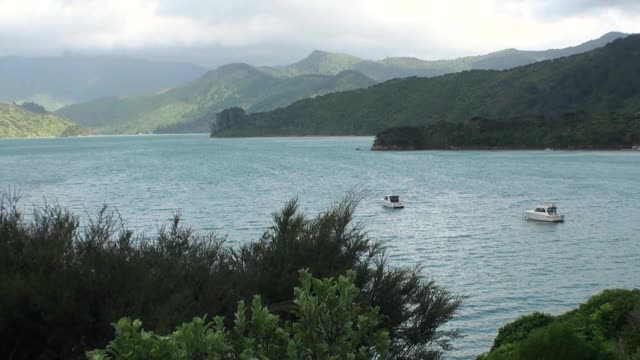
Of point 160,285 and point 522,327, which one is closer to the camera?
point 160,285

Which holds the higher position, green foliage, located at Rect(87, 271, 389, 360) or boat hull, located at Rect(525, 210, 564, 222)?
green foliage, located at Rect(87, 271, 389, 360)

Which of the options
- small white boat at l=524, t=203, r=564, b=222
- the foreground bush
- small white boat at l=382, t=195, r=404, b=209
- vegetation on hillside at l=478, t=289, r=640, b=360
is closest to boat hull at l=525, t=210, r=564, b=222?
small white boat at l=524, t=203, r=564, b=222

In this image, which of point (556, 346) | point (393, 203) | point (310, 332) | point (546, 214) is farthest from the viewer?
point (393, 203)

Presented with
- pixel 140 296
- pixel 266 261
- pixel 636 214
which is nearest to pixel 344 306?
pixel 140 296

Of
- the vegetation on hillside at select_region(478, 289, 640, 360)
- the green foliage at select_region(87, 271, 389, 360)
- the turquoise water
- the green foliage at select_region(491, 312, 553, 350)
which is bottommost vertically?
the turquoise water

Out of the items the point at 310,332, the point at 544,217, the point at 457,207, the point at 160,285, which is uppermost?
the point at 310,332

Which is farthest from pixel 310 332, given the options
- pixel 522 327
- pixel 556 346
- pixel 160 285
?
pixel 522 327

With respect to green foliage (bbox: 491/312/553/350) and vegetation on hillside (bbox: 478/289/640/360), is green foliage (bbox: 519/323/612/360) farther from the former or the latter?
green foliage (bbox: 491/312/553/350)

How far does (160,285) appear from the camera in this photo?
16.7m

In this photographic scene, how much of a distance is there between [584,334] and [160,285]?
11.2m

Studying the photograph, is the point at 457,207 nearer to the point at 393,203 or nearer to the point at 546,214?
the point at 393,203

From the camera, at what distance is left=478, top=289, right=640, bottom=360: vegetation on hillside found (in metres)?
10.9

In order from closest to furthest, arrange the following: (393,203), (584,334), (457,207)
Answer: (584,334), (393,203), (457,207)

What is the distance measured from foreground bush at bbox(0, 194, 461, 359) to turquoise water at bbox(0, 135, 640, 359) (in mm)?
11577
